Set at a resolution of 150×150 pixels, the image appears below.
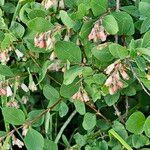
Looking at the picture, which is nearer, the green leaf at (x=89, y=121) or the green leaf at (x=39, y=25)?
the green leaf at (x=39, y=25)

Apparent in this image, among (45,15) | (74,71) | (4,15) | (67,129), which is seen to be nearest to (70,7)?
(45,15)

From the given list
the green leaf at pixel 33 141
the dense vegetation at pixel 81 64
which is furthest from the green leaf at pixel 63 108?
the green leaf at pixel 33 141

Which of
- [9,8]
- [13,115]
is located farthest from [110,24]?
[9,8]

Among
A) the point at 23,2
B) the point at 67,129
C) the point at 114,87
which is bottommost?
the point at 67,129

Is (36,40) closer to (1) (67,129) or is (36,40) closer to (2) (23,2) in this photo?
(2) (23,2)

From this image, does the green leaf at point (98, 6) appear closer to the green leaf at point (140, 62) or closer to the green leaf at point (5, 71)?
the green leaf at point (140, 62)
